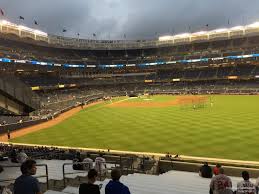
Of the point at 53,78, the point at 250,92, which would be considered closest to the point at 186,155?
the point at 250,92

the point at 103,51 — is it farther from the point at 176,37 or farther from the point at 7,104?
the point at 7,104

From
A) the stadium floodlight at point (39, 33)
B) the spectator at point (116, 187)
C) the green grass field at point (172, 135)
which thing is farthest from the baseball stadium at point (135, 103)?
the spectator at point (116, 187)

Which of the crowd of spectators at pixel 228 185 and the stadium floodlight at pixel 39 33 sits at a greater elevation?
the stadium floodlight at pixel 39 33

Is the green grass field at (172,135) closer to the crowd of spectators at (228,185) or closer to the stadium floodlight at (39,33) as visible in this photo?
the crowd of spectators at (228,185)

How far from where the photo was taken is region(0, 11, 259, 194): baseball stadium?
18469 millimetres

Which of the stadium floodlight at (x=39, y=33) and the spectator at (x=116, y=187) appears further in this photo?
the stadium floodlight at (x=39, y=33)

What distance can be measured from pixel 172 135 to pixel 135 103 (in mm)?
38909

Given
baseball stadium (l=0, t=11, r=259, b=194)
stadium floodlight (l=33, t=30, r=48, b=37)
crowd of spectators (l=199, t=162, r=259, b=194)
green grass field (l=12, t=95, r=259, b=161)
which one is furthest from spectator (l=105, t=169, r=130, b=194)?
stadium floodlight (l=33, t=30, r=48, b=37)

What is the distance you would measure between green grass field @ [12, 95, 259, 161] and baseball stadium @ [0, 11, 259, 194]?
103mm

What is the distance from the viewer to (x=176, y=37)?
118 meters

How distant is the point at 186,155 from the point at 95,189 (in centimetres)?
1879

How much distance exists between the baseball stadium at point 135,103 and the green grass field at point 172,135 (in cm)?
10

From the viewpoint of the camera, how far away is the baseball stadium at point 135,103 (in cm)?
1847

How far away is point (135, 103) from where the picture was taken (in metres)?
69.3
